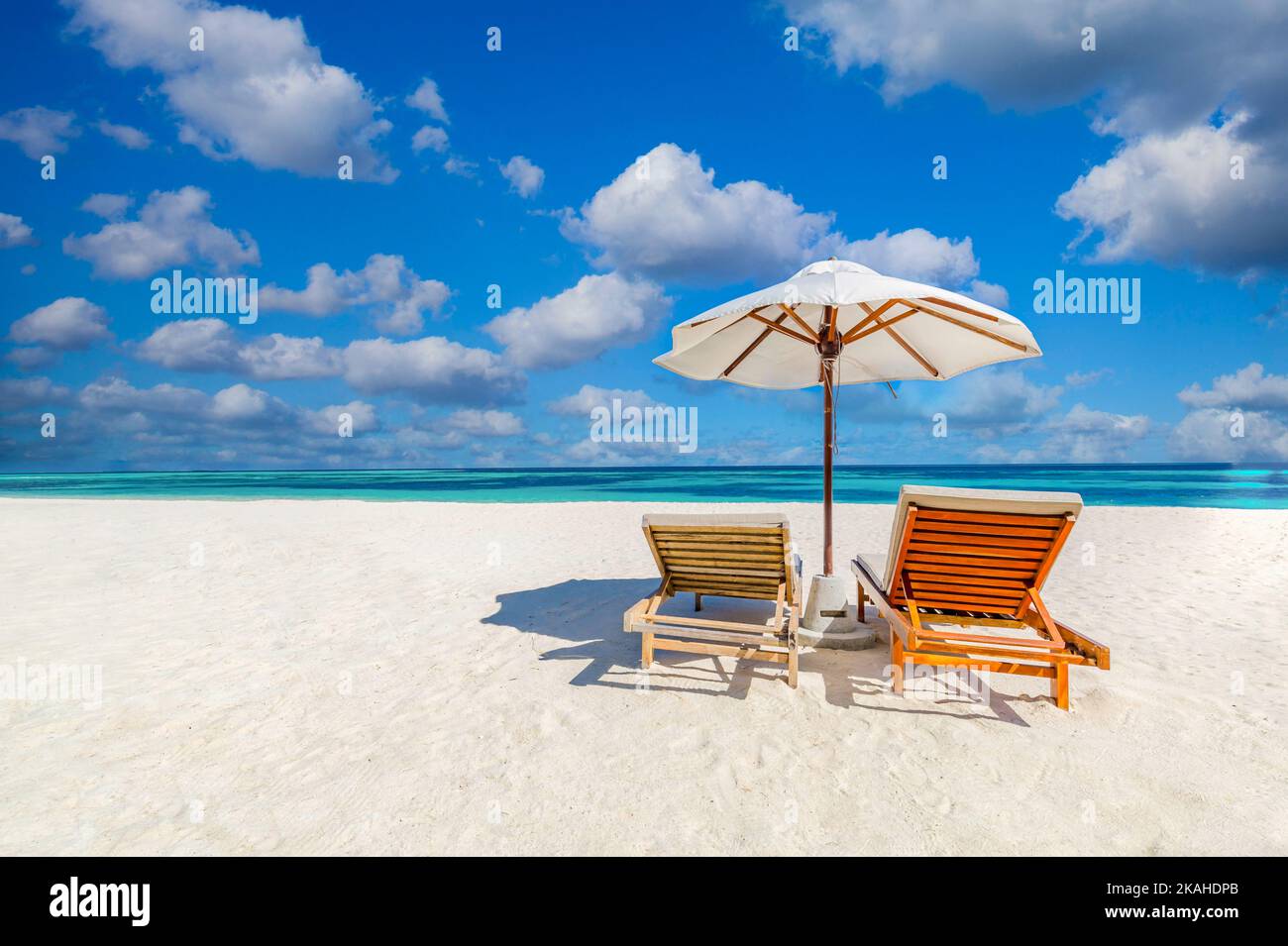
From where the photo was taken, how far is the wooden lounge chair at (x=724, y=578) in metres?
4.05

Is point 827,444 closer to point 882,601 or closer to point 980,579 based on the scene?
point 882,601

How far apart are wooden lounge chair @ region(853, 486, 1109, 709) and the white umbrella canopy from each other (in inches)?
51.4

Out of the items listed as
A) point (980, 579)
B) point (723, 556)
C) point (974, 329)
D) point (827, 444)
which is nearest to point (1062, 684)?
point (980, 579)

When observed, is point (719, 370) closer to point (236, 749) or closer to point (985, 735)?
point (985, 735)

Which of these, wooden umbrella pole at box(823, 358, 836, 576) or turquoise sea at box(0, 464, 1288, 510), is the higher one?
wooden umbrella pole at box(823, 358, 836, 576)

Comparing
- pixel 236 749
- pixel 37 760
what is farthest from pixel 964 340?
pixel 37 760

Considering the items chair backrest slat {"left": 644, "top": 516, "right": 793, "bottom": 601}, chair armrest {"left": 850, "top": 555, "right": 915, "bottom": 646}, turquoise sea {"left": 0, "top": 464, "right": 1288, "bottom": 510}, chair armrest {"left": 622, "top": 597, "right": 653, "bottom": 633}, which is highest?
chair backrest slat {"left": 644, "top": 516, "right": 793, "bottom": 601}

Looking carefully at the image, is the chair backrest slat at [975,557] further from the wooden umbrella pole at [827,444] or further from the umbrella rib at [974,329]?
the umbrella rib at [974,329]

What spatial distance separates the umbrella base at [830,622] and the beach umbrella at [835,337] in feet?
0.71

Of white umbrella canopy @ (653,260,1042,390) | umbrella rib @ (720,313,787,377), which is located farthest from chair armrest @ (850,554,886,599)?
umbrella rib @ (720,313,787,377)

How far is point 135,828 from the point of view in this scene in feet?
8.91

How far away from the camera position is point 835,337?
16.3 ft

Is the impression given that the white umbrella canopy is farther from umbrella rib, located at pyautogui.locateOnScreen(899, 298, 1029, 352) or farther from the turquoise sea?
the turquoise sea

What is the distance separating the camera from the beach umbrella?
398cm
